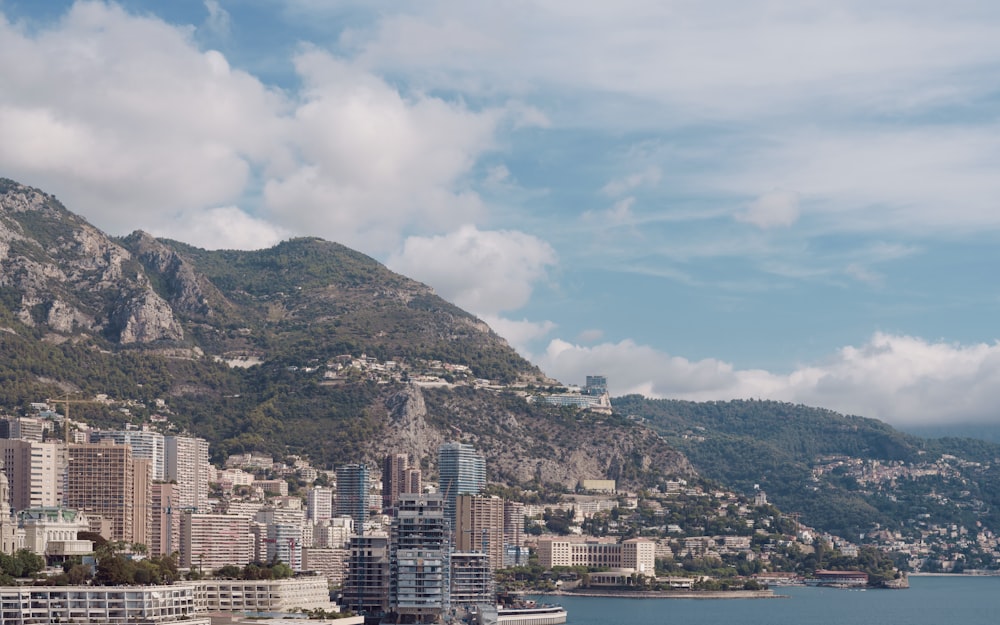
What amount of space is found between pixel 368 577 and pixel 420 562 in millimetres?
6025

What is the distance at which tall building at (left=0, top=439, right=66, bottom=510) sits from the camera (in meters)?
155

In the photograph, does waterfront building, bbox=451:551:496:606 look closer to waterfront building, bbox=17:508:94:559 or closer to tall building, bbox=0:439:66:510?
waterfront building, bbox=17:508:94:559

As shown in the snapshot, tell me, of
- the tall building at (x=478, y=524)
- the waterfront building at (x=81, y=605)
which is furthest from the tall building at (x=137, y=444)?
the waterfront building at (x=81, y=605)

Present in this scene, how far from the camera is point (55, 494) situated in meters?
157

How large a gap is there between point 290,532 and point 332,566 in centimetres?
528

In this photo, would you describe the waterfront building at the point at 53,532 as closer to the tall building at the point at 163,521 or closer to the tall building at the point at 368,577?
the tall building at the point at 368,577

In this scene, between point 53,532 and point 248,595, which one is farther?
point 53,532

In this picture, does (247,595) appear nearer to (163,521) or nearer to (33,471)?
(33,471)

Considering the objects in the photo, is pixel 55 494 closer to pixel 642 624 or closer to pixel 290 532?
pixel 290 532

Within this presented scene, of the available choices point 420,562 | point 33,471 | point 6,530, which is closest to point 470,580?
point 420,562

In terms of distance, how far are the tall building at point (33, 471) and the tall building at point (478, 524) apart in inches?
1674

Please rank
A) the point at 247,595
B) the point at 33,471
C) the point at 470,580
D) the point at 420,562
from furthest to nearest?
1. the point at 33,471
2. the point at 470,580
3. the point at 420,562
4. the point at 247,595

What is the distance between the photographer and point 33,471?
156m

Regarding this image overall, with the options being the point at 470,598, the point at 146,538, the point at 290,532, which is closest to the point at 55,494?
the point at 146,538
